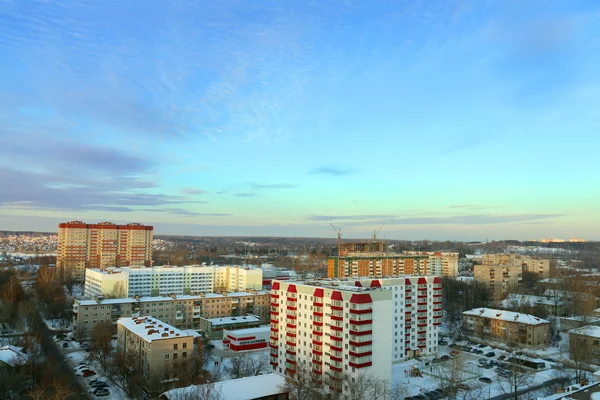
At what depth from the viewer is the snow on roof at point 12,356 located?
61.5ft

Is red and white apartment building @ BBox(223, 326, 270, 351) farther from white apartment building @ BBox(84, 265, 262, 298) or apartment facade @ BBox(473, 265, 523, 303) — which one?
apartment facade @ BBox(473, 265, 523, 303)

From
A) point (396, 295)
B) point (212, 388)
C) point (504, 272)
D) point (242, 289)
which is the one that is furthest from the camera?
point (504, 272)

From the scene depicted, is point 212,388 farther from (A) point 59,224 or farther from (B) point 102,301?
(A) point 59,224

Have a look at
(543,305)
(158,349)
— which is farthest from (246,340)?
(543,305)

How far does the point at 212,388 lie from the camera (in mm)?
14820

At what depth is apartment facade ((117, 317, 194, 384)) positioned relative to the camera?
18.9 m

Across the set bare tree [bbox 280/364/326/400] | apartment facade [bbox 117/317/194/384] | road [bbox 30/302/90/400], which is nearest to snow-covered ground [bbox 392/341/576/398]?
bare tree [bbox 280/364/326/400]

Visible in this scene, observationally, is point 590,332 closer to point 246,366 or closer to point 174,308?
point 246,366

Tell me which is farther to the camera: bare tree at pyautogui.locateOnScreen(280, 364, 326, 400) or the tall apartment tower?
the tall apartment tower

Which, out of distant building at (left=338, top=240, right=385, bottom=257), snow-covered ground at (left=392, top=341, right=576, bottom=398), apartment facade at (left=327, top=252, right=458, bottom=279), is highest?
distant building at (left=338, top=240, right=385, bottom=257)

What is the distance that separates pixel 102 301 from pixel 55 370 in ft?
35.5

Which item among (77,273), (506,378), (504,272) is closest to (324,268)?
(504,272)

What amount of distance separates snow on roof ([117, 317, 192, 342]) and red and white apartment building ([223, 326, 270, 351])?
4.68 meters

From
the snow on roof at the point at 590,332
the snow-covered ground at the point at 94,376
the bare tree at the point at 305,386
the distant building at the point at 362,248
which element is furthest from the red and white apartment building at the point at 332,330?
the distant building at the point at 362,248
